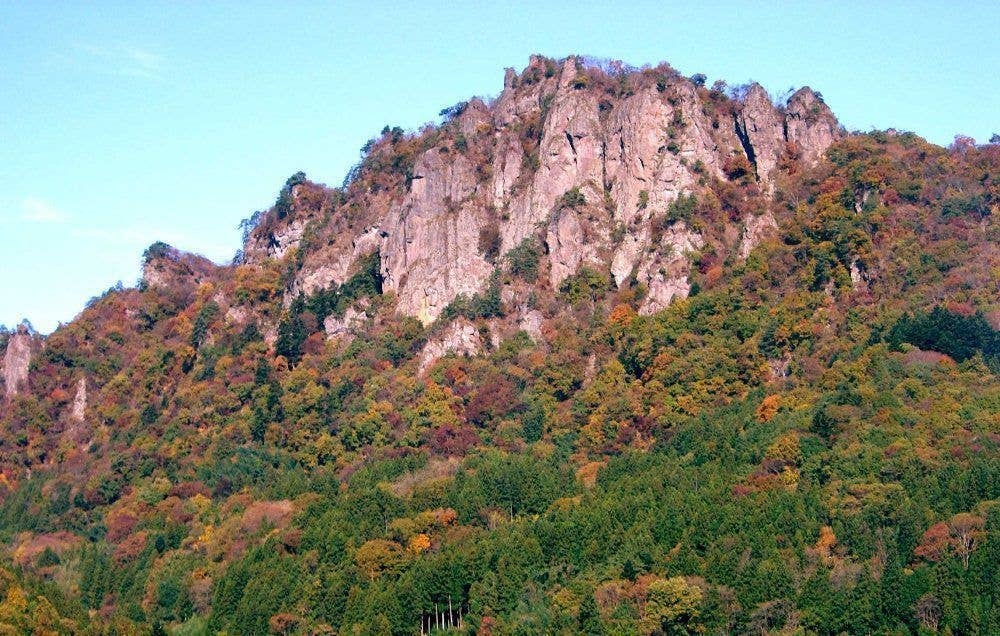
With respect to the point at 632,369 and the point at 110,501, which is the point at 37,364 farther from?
the point at 632,369

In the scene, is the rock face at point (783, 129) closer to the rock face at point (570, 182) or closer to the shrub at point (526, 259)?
the rock face at point (570, 182)

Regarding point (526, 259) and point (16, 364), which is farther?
point (16, 364)

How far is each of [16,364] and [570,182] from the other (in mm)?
51033

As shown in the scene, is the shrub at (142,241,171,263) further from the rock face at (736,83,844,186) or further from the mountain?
the rock face at (736,83,844,186)

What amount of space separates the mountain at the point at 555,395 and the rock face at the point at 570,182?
261mm

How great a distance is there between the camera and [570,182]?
110938mm

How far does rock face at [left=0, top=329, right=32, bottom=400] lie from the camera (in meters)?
126

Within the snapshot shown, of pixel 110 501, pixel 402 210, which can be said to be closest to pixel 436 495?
pixel 110 501

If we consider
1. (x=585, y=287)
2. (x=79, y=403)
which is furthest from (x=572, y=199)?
(x=79, y=403)

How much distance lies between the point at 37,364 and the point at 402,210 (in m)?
34.9

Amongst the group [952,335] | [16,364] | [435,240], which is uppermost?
[435,240]

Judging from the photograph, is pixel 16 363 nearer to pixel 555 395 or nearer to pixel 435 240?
pixel 435 240

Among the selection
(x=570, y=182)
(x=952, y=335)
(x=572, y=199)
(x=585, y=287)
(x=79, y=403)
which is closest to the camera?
(x=952, y=335)

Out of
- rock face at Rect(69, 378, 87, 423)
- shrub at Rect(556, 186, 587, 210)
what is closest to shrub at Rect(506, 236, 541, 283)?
shrub at Rect(556, 186, 587, 210)
